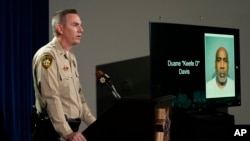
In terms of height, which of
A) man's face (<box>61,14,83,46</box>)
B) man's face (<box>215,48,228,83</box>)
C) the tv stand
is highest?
man's face (<box>61,14,83,46</box>)

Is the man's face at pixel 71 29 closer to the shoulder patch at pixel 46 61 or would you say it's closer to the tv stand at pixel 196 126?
the shoulder patch at pixel 46 61

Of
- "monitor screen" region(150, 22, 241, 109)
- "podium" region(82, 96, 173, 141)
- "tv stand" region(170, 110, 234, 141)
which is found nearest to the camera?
"podium" region(82, 96, 173, 141)

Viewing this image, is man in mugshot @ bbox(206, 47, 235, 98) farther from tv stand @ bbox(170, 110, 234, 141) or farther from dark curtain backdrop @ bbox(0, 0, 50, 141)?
dark curtain backdrop @ bbox(0, 0, 50, 141)

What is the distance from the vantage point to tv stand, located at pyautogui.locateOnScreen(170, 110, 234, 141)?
2.94 meters

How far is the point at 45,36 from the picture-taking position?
10.5 ft

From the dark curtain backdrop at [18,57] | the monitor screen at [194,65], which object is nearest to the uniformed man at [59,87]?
the monitor screen at [194,65]

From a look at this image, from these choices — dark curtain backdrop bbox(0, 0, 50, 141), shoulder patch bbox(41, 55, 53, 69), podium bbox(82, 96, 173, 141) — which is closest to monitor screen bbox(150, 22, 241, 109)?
shoulder patch bbox(41, 55, 53, 69)

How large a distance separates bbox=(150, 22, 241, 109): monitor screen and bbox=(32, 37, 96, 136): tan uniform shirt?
25.6 inches

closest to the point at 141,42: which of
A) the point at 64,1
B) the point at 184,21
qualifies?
the point at 184,21

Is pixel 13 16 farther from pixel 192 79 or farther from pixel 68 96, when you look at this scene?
pixel 192 79

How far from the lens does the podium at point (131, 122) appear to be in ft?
4.83

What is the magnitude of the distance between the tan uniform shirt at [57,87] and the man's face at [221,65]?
1.30m

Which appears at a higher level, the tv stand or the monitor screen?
the monitor screen

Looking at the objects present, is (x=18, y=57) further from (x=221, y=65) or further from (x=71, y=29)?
(x=221, y=65)
